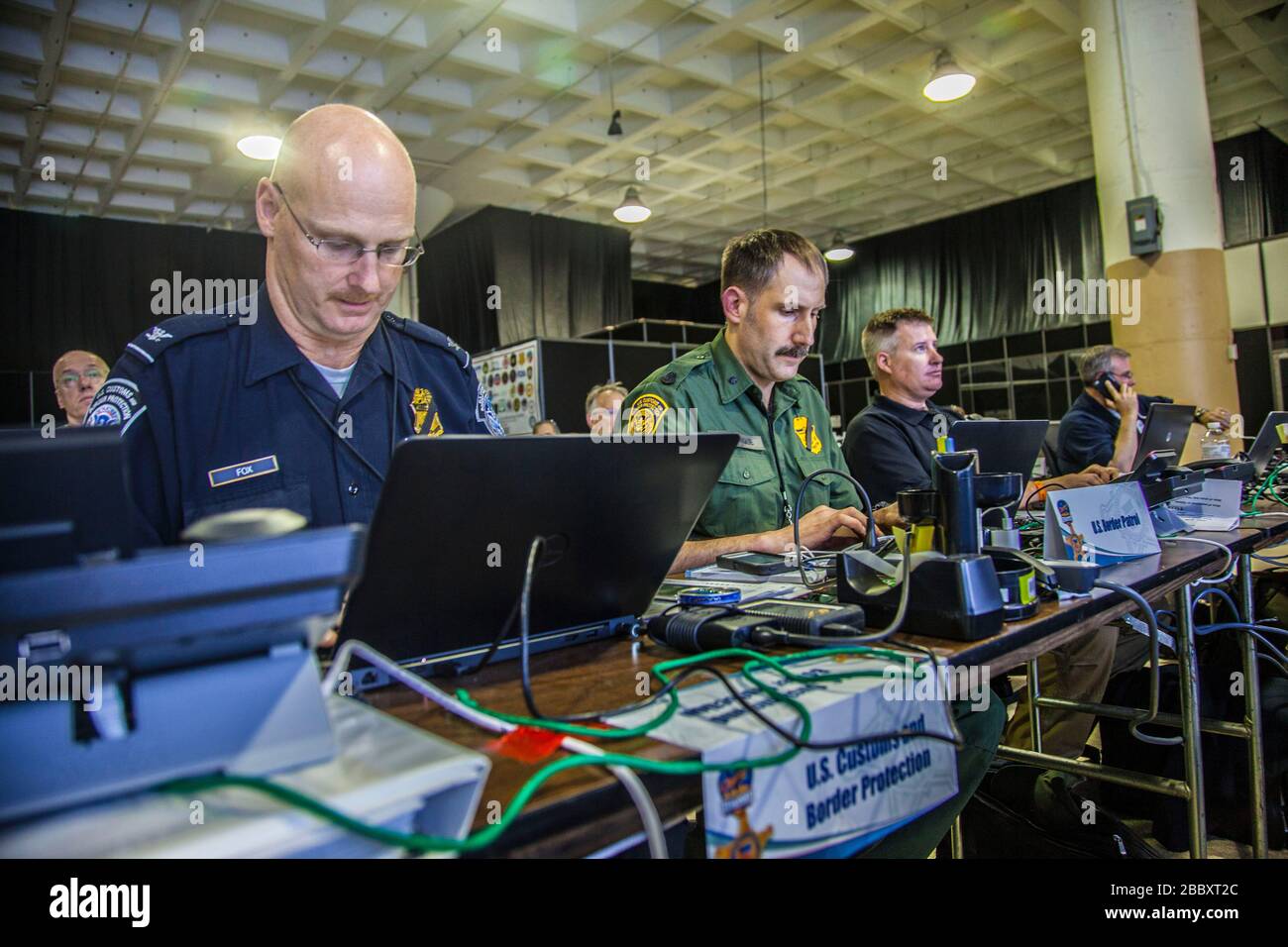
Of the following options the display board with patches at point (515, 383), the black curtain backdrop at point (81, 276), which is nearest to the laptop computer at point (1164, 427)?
the display board with patches at point (515, 383)

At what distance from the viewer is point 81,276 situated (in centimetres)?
715

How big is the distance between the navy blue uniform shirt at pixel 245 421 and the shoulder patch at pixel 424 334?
0.08 metres

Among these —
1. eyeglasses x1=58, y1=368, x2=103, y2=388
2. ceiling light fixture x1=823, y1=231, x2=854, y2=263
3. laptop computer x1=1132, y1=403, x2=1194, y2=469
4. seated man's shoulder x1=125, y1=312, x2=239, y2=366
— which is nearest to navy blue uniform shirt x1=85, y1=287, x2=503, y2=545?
seated man's shoulder x1=125, y1=312, x2=239, y2=366

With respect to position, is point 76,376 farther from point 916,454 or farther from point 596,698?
point 596,698

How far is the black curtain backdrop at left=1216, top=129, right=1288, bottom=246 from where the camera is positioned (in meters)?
7.22

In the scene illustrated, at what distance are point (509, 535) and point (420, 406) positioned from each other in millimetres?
750

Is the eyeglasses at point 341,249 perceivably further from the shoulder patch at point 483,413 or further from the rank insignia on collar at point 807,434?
the rank insignia on collar at point 807,434

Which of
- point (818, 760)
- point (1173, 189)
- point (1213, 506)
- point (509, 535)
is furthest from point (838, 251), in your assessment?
point (818, 760)

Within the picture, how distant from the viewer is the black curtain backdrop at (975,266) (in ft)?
28.1

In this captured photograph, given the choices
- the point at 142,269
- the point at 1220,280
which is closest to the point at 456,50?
the point at 142,269

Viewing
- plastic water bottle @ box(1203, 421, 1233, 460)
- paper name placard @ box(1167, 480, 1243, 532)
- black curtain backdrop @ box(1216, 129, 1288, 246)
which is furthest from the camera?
black curtain backdrop @ box(1216, 129, 1288, 246)

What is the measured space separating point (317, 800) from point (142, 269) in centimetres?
864

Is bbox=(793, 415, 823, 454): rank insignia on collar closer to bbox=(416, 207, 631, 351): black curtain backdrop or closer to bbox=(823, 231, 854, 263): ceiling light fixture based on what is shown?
bbox=(416, 207, 631, 351): black curtain backdrop
